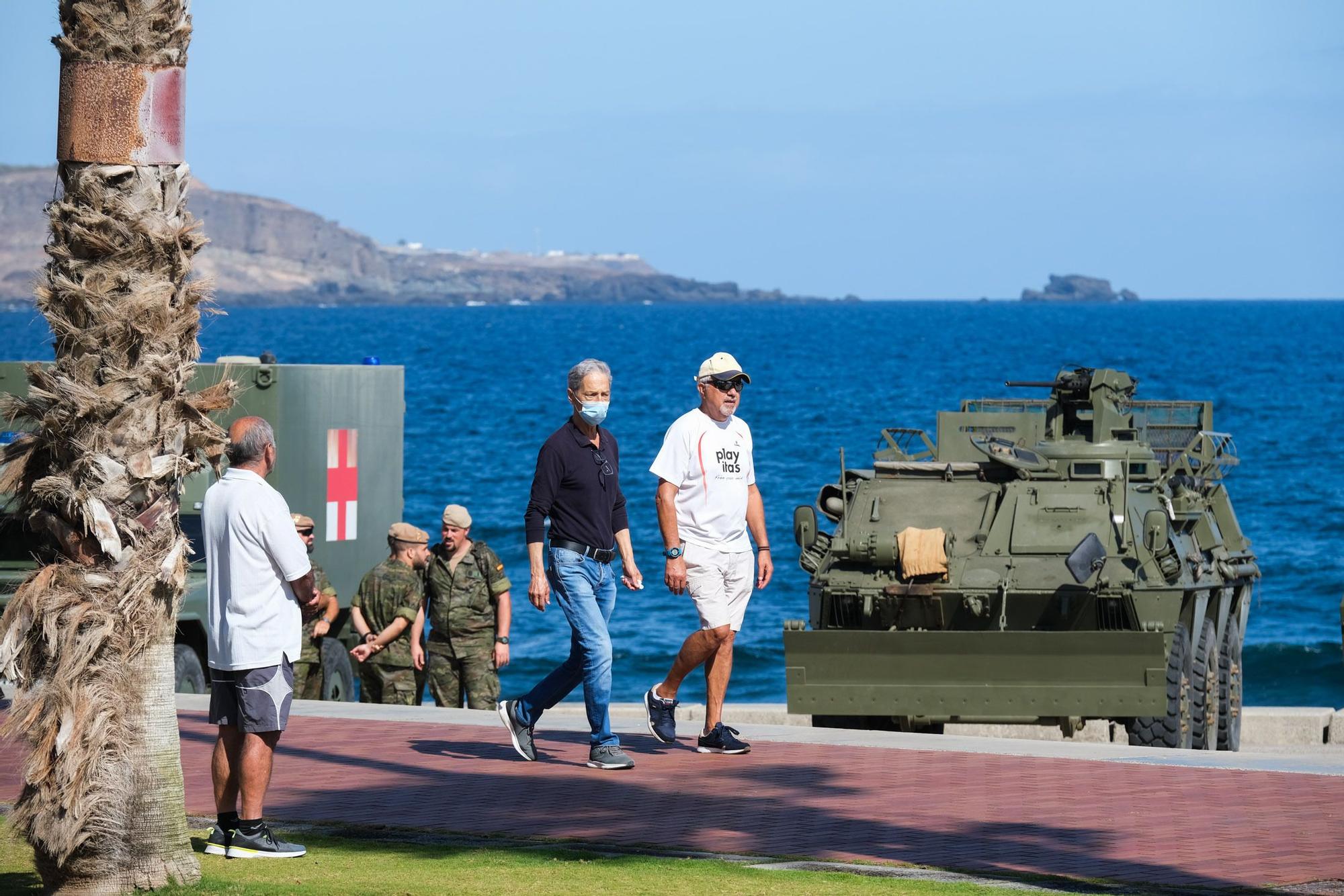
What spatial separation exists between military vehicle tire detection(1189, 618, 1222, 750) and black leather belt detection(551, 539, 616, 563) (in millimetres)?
5392

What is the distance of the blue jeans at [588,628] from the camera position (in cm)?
892

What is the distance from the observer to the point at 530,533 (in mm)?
8750

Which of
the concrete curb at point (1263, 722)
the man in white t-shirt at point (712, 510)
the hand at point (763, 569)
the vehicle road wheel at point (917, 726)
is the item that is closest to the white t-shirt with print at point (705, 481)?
the man in white t-shirt at point (712, 510)

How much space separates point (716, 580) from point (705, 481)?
0.47m

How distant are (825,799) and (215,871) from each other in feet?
9.18

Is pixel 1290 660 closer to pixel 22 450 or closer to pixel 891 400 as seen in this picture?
pixel 22 450

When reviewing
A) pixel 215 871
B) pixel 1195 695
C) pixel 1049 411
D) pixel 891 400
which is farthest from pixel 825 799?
pixel 891 400

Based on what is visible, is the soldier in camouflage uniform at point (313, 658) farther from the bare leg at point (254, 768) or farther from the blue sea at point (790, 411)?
the bare leg at point (254, 768)

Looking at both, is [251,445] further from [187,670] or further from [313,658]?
[313,658]

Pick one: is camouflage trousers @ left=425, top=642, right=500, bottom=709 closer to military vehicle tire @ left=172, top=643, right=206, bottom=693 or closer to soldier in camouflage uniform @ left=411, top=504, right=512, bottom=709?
soldier in camouflage uniform @ left=411, top=504, right=512, bottom=709

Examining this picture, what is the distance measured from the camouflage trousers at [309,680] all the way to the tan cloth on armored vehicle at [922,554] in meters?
3.99

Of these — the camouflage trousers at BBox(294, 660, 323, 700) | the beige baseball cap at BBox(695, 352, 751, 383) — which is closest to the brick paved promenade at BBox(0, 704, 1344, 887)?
the beige baseball cap at BBox(695, 352, 751, 383)

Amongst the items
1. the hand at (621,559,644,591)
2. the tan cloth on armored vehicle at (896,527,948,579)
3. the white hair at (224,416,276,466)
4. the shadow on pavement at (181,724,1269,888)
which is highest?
the white hair at (224,416,276,466)

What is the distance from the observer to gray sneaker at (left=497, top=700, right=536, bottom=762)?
9.42m
